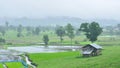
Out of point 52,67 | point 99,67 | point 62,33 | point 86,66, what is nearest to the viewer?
point 99,67

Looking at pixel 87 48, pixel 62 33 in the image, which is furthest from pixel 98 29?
pixel 62 33

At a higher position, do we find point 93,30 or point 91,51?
point 93,30

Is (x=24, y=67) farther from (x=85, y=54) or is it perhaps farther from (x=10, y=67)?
(x=85, y=54)

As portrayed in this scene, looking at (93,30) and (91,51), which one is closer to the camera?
(91,51)

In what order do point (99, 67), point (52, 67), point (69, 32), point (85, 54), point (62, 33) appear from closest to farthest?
1. point (99, 67)
2. point (52, 67)
3. point (85, 54)
4. point (69, 32)
5. point (62, 33)

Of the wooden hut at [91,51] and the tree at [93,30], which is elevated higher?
the tree at [93,30]

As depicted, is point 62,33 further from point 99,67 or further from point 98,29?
point 99,67

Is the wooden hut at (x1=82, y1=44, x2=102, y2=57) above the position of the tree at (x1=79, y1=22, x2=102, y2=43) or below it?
below

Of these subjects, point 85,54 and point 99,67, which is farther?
point 85,54

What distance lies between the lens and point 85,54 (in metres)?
76.9

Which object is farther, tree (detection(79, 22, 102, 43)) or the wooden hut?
tree (detection(79, 22, 102, 43))

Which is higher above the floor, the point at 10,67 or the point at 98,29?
the point at 98,29

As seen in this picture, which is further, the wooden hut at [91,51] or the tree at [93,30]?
the tree at [93,30]

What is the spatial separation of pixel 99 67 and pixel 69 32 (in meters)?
127
